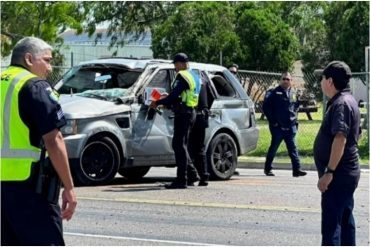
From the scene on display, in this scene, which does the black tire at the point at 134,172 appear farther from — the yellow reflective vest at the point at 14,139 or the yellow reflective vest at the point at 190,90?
the yellow reflective vest at the point at 14,139

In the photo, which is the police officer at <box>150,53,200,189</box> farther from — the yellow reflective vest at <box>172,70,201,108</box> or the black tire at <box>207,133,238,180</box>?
the black tire at <box>207,133,238,180</box>

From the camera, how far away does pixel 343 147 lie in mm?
6672

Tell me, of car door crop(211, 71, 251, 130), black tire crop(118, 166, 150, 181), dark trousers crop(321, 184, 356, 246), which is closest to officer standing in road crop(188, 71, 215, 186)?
car door crop(211, 71, 251, 130)

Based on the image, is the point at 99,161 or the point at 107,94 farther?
the point at 107,94

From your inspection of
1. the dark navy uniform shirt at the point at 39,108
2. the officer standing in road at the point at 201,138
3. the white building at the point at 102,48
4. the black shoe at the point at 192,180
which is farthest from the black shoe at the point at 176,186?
the white building at the point at 102,48

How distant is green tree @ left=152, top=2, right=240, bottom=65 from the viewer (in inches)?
1380

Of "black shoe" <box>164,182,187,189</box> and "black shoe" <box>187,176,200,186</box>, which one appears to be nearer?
"black shoe" <box>164,182,187,189</box>

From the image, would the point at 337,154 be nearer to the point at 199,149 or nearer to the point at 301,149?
the point at 199,149

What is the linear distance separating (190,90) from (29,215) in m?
7.30

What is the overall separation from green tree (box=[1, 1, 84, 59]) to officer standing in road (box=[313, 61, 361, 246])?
115 ft

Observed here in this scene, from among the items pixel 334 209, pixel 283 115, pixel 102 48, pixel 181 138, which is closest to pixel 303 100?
pixel 283 115

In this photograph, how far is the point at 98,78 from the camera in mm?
13852

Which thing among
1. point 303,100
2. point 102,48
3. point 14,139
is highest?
point 14,139

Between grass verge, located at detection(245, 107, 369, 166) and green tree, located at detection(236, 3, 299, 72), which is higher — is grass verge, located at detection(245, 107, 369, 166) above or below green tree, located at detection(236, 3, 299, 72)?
below
